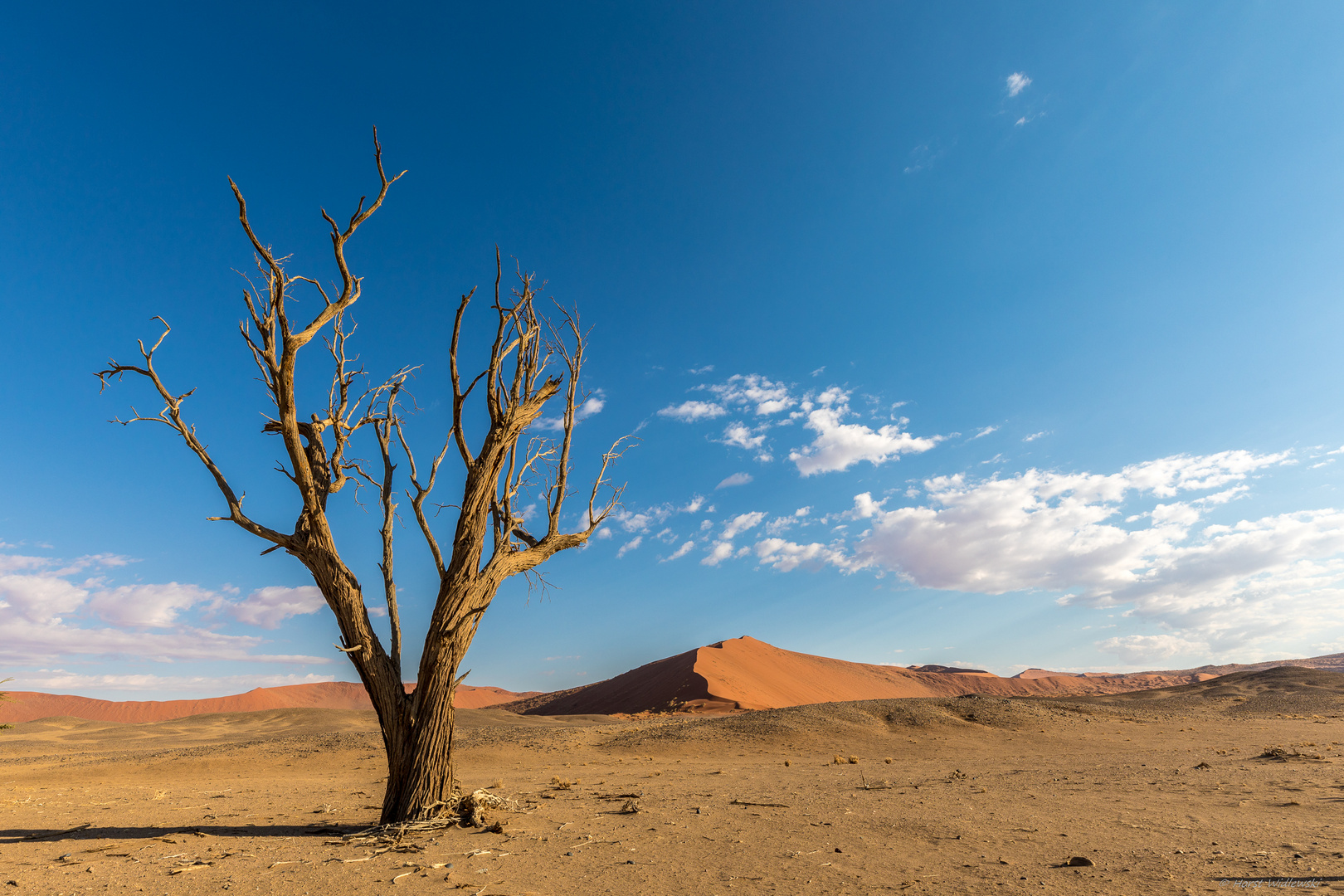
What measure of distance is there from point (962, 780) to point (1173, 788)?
7.88 ft

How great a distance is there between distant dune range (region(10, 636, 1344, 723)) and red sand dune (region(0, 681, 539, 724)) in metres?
0.15

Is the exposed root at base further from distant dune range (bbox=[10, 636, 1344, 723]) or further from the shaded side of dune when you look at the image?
the shaded side of dune

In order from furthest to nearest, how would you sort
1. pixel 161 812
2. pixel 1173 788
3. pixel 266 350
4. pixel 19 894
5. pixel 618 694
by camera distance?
pixel 618 694 → pixel 161 812 → pixel 1173 788 → pixel 266 350 → pixel 19 894

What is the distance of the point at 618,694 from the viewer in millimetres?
41750

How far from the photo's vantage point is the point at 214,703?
83438mm

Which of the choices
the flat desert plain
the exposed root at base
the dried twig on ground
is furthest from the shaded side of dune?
the exposed root at base

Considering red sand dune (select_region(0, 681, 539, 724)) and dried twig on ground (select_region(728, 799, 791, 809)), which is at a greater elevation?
dried twig on ground (select_region(728, 799, 791, 809))

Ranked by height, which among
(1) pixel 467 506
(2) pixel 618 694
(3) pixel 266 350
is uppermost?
(3) pixel 266 350

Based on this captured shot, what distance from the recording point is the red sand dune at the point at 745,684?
3597cm

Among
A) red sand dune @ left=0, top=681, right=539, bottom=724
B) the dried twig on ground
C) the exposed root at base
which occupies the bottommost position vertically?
red sand dune @ left=0, top=681, right=539, bottom=724

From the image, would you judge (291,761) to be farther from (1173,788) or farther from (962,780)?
(1173,788)

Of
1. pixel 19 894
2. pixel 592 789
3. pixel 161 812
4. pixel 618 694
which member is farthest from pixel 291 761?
pixel 618 694

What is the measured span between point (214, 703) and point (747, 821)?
104498mm

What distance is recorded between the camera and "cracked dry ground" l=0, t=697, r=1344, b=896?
4.35m
